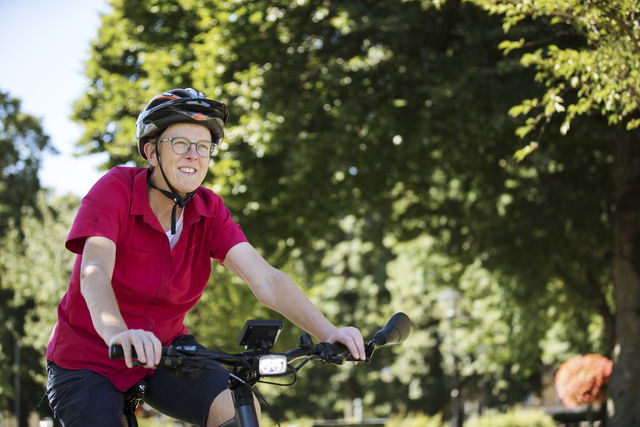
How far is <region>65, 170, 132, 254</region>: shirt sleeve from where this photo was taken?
3.20 metres

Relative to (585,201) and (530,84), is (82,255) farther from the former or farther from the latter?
(585,201)

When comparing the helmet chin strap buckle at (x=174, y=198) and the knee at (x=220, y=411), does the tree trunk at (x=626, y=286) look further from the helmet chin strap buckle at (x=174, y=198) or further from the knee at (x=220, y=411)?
the knee at (x=220, y=411)

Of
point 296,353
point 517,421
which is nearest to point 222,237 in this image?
point 296,353

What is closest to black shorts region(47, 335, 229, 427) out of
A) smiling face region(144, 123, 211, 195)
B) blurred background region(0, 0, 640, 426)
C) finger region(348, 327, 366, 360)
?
finger region(348, 327, 366, 360)

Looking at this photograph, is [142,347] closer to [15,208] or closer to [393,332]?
[393,332]

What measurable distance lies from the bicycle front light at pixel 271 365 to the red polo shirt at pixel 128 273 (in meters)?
0.77

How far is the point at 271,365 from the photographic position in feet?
8.90

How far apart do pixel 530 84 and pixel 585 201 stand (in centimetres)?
457

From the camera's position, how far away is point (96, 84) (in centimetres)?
1673

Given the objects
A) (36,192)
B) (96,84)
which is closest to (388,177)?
(96,84)

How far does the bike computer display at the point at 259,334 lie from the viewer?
2.70 meters

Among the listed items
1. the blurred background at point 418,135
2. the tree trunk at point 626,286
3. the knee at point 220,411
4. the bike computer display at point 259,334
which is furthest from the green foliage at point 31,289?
the bike computer display at point 259,334

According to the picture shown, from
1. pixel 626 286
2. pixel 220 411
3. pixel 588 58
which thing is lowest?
pixel 220 411

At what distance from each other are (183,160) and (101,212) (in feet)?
1.27
